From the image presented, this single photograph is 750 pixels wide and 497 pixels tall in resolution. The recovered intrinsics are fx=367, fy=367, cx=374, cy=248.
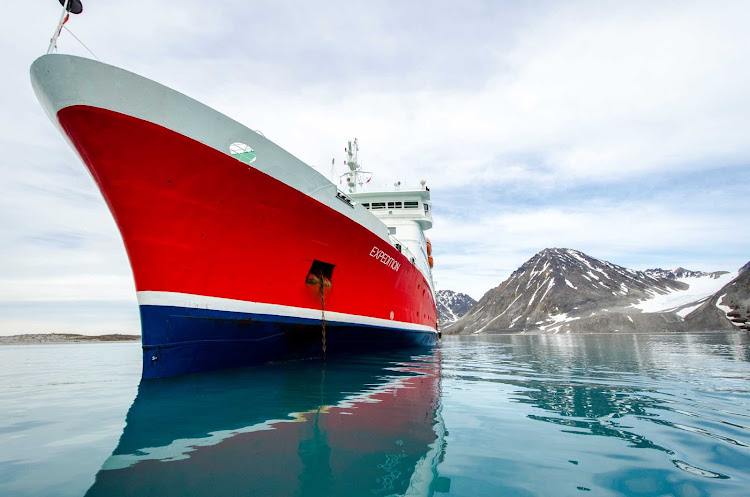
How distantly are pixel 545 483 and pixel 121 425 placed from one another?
4.30 meters

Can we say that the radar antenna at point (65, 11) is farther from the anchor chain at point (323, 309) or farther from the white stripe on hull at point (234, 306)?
the anchor chain at point (323, 309)

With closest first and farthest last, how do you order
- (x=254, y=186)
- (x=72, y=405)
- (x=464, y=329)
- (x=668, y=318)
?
1. (x=72, y=405)
2. (x=254, y=186)
3. (x=668, y=318)
4. (x=464, y=329)

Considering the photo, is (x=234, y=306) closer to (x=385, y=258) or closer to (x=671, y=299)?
(x=385, y=258)

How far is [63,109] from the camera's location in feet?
20.2

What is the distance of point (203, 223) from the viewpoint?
7168 mm

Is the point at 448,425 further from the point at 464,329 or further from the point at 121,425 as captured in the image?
the point at 464,329

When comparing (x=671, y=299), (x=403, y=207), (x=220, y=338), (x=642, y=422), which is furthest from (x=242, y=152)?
(x=671, y=299)

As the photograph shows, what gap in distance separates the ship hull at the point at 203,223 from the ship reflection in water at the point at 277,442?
1.59m

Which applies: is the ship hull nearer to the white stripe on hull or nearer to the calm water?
the white stripe on hull

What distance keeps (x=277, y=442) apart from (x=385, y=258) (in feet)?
27.5

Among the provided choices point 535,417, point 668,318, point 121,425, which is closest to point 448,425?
point 535,417

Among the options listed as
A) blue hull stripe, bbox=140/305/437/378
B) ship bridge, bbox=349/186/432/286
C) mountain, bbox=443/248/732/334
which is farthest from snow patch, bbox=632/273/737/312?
blue hull stripe, bbox=140/305/437/378

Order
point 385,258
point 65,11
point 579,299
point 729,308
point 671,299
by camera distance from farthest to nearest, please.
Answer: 1. point 579,299
2. point 671,299
3. point 729,308
4. point 385,258
5. point 65,11

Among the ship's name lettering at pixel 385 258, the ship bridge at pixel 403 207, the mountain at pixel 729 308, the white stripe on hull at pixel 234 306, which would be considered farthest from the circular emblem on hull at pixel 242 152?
the mountain at pixel 729 308
